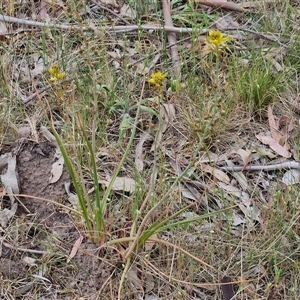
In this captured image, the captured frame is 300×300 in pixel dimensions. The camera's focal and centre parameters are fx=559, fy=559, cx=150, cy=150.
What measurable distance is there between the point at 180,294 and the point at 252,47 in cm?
128

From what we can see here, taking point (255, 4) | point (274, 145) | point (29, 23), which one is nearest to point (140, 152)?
point (274, 145)

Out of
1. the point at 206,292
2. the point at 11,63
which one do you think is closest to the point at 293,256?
the point at 206,292

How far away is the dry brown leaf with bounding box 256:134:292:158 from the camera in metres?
2.28

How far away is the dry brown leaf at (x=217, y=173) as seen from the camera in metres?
2.19

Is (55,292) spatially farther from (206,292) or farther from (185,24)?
(185,24)

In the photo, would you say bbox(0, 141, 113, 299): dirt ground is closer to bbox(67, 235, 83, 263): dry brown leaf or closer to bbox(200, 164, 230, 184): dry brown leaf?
bbox(67, 235, 83, 263): dry brown leaf

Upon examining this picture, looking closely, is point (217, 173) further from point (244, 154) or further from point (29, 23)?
point (29, 23)

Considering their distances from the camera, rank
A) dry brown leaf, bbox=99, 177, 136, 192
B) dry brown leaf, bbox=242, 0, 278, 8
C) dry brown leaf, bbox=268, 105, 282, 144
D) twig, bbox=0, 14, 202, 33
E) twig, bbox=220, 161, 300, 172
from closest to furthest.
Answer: dry brown leaf, bbox=99, 177, 136, 192 → twig, bbox=220, 161, 300, 172 → dry brown leaf, bbox=268, 105, 282, 144 → twig, bbox=0, 14, 202, 33 → dry brown leaf, bbox=242, 0, 278, 8

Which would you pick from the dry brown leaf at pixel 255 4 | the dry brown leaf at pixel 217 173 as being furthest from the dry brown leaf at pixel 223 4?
the dry brown leaf at pixel 217 173

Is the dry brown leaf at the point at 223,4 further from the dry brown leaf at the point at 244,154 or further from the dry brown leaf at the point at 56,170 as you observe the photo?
the dry brown leaf at the point at 56,170

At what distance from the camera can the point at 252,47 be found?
2.61m

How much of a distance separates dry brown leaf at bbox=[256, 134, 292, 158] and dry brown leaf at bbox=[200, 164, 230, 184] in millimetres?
253

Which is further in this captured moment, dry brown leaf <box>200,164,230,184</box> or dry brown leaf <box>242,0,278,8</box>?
dry brown leaf <box>242,0,278,8</box>

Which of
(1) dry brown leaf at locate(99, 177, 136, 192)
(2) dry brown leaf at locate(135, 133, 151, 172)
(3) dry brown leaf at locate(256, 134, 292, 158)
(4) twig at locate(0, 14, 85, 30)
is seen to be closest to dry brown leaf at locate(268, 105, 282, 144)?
(3) dry brown leaf at locate(256, 134, 292, 158)
